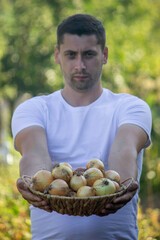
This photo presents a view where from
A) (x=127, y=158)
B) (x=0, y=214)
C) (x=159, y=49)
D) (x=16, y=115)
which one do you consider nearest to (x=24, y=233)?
(x=0, y=214)

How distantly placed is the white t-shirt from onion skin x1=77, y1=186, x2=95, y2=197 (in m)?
0.47

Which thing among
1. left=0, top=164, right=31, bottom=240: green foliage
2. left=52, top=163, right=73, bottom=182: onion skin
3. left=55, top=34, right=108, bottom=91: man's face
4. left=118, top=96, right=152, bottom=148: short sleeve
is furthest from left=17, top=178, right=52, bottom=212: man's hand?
left=0, top=164, right=31, bottom=240: green foliage

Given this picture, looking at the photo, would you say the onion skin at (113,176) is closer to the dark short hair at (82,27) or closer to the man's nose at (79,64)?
the man's nose at (79,64)

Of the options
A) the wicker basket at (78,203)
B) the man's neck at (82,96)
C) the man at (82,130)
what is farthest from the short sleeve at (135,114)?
the wicker basket at (78,203)

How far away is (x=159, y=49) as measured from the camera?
16.6 metres

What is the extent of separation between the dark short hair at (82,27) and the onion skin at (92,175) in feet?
4.27

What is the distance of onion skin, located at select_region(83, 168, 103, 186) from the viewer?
3043 mm

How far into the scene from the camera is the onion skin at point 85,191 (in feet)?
9.49

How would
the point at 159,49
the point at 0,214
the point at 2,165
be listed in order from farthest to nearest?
the point at 159,49
the point at 2,165
the point at 0,214

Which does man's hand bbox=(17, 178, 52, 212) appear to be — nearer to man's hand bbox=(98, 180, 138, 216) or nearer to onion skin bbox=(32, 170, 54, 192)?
onion skin bbox=(32, 170, 54, 192)

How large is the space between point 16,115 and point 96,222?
112 centimetres

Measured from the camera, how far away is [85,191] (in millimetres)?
2902

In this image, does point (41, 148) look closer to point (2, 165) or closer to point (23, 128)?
point (23, 128)

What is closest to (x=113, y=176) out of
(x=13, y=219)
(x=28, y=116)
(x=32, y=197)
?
(x=32, y=197)
